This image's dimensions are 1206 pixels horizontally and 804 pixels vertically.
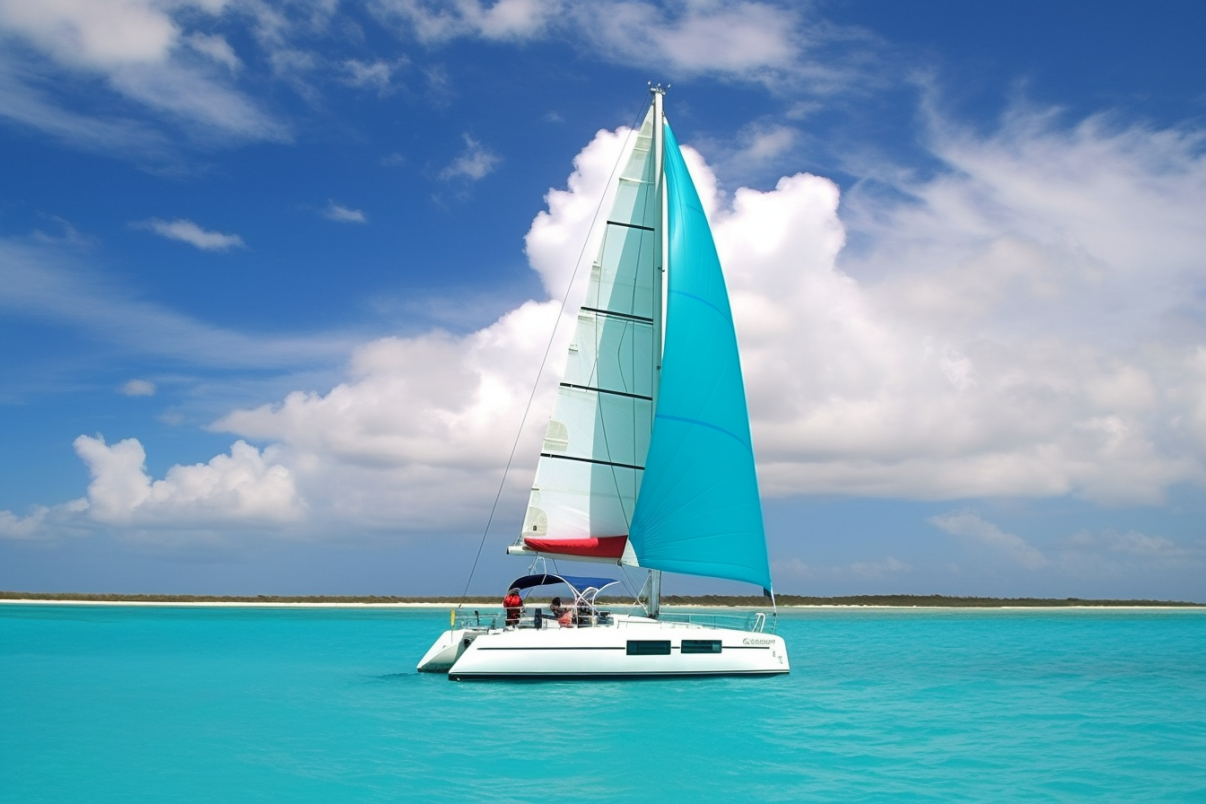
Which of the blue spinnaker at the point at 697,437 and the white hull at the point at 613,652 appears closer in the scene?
the white hull at the point at 613,652

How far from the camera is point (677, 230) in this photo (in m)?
25.3

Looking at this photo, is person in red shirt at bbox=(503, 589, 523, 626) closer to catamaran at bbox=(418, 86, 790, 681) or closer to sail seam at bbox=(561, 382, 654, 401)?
catamaran at bbox=(418, 86, 790, 681)

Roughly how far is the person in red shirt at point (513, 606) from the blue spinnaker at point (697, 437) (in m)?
3.06

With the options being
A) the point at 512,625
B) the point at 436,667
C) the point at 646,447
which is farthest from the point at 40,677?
the point at 646,447

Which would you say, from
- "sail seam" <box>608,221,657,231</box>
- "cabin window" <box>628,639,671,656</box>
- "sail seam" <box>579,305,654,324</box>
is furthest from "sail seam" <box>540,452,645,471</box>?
"sail seam" <box>608,221,657,231</box>

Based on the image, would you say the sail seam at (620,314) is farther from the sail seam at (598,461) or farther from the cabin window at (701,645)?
the cabin window at (701,645)

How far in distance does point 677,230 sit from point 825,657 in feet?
62.2

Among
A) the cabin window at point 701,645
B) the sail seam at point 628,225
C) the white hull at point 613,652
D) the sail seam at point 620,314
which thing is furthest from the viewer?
the sail seam at point 628,225

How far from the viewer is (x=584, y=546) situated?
24203 millimetres

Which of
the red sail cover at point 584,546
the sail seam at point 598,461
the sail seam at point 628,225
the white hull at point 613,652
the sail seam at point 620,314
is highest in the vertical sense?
the sail seam at point 628,225

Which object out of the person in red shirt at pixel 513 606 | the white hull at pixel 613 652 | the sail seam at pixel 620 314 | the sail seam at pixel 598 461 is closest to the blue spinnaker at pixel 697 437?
the sail seam at pixel 620 314

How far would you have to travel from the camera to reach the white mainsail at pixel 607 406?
24.2 metres

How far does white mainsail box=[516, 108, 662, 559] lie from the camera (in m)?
24.2

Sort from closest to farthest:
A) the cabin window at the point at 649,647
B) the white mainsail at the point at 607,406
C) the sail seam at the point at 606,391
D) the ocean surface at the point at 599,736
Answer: the ocean surface at the point at 599,736 → the cabin window at the point at 649,647 → the white mainsail at the point at 607,406 → the sail seam at the point at 606,391
